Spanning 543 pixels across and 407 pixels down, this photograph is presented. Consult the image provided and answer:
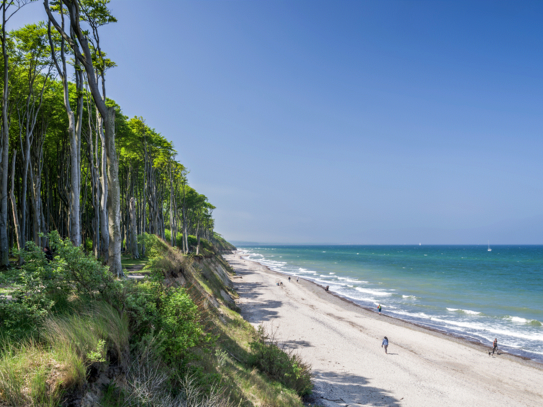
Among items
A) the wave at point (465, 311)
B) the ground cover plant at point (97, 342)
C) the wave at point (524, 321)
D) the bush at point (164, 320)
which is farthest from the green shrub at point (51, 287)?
the wave at point (465, 311)

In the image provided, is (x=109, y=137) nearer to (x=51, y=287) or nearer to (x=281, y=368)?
(x=51, y=287)

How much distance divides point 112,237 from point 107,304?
474 cm

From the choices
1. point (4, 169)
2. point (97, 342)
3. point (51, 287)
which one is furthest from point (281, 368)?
point (4, 169)

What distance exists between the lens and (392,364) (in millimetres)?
17984

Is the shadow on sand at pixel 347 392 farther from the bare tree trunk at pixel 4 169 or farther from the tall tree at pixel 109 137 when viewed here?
the bare tree trunk at pixel 4 169

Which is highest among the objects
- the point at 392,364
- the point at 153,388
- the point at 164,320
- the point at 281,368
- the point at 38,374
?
the point at 38,374

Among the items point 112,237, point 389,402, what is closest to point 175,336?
point 112,237

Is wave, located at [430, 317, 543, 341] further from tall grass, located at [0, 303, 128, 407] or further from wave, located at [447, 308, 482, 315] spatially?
tall grass, located at [0, 303, 128, 407]

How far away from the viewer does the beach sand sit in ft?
45.8

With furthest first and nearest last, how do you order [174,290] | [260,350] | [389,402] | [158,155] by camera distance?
[158,155], [389,402], [260,350], [174,290]

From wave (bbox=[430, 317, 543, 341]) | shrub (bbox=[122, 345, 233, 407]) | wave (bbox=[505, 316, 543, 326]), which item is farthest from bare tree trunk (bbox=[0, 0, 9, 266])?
wave (bbox=[505, 316, 543, 326])

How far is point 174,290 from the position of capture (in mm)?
7273

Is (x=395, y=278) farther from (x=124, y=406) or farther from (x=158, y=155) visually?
(x=124, y=406)

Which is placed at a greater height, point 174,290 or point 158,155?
point 158,155
